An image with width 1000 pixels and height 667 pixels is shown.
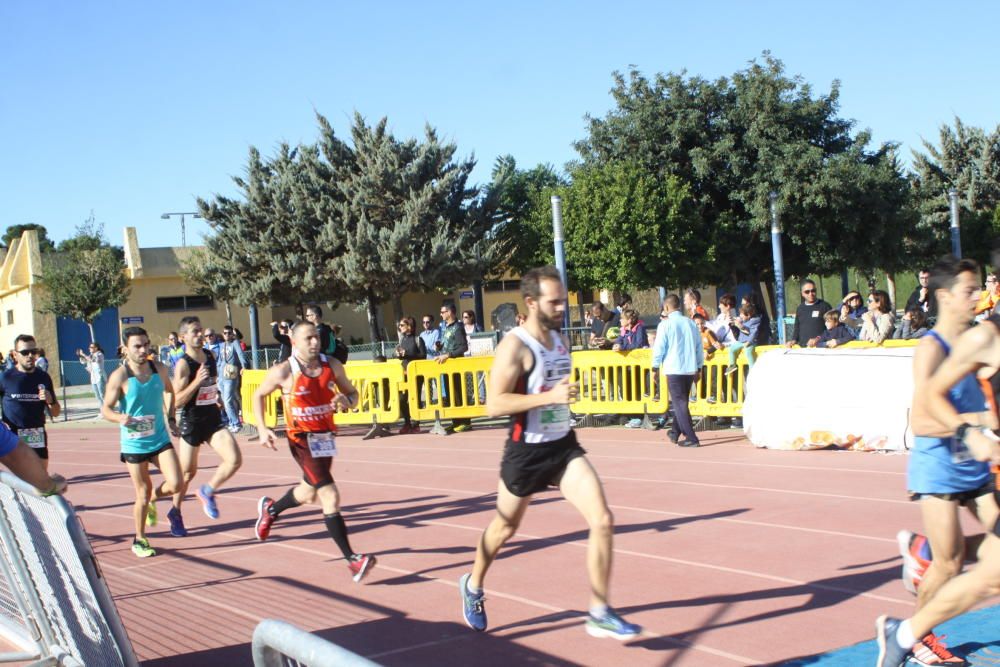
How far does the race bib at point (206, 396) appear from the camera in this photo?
376 inches


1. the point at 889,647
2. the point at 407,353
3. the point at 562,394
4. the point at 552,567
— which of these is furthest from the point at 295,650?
the point at 407,353

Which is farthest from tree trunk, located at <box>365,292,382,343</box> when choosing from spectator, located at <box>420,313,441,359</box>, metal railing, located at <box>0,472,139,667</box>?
metal railing, located at <box>0,472,139,667</box>

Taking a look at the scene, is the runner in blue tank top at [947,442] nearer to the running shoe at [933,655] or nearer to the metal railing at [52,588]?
the running shoe at [933,655]

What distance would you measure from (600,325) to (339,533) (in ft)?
33.1

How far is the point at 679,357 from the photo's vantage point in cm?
1281

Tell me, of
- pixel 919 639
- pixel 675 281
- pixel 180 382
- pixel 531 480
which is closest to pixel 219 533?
pixel 180 382

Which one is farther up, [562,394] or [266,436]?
[562,394]

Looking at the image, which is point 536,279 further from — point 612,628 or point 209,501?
point 209,501

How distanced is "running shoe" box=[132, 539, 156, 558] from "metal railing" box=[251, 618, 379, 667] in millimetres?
6634

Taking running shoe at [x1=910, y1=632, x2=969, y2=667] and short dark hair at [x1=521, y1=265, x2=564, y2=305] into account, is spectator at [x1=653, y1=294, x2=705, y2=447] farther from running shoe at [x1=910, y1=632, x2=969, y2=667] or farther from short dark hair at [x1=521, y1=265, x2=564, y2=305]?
running shoe at [x1=910, y1=632, x2=969, y2=667]

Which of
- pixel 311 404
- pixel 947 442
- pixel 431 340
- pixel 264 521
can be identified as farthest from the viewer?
pixel 431 340

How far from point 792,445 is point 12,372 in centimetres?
868

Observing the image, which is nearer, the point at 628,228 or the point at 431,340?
the point at 431,340

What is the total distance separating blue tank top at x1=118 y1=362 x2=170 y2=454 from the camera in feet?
28.2
